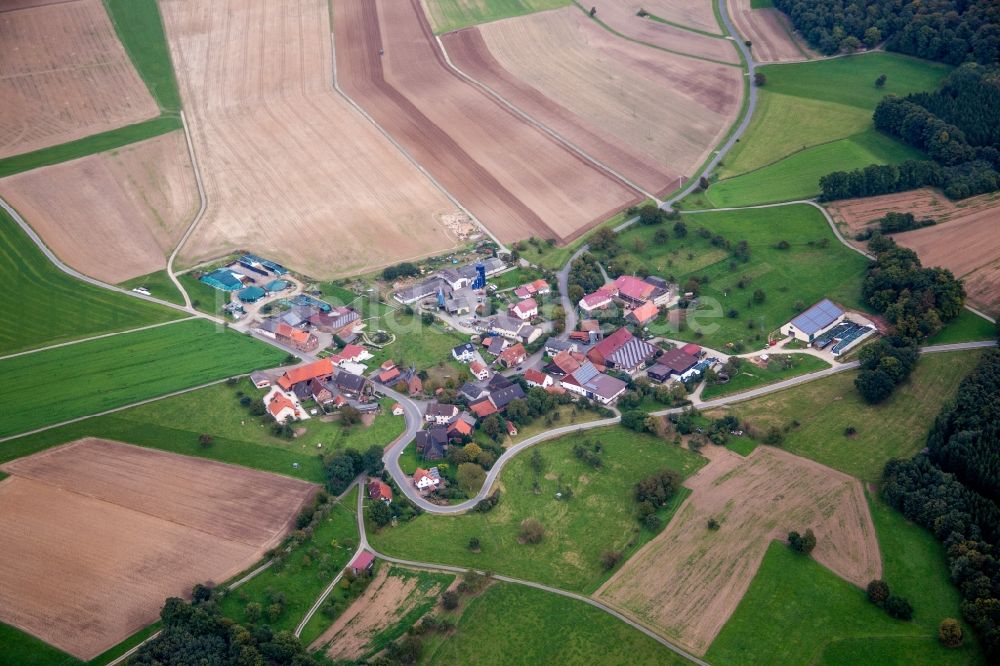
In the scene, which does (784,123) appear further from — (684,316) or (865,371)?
(865,371)

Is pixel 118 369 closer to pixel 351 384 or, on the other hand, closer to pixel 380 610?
pixel 351 384

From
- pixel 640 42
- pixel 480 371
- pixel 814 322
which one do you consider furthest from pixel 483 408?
pixel 640 42

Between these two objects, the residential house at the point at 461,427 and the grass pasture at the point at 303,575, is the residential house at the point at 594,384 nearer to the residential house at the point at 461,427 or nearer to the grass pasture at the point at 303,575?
the residential house at the point at 461,427

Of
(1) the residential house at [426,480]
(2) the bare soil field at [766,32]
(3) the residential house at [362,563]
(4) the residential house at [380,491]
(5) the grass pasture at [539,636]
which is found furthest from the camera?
(2) the bare soil field at [766,32]

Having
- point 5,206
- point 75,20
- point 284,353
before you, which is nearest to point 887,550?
point 284,353

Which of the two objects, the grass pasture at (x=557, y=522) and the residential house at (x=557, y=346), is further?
the residential house at (x=557, y=346)

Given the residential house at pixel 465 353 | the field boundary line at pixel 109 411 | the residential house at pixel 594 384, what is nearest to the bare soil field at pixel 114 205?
the field boundary line at pixel 109 411

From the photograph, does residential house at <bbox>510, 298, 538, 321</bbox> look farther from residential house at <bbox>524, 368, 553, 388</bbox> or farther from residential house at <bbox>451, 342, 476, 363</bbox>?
residential house at <bbox>524, 368, 553, 388</bbox>
